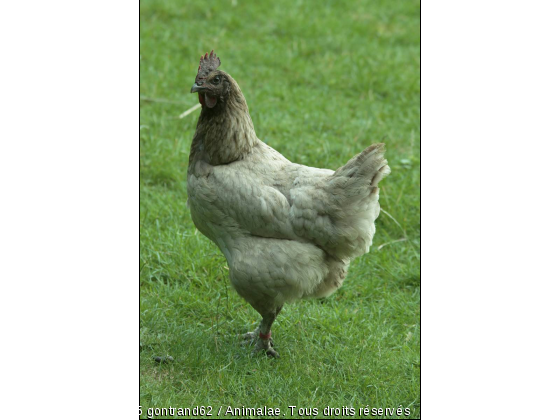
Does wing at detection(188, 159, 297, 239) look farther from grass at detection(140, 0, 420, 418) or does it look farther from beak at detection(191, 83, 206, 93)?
grass at detection(140, 0, 420, 418)

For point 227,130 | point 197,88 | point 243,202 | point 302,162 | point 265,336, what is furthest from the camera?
point 302,162

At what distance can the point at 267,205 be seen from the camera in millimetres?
3414


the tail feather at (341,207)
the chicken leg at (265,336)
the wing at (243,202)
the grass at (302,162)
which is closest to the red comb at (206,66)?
the wing at (243,202)

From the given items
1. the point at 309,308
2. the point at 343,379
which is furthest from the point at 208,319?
the point at 343,379

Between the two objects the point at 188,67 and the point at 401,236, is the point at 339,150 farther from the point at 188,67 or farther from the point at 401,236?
the point at 188,67

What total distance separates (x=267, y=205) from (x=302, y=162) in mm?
2280

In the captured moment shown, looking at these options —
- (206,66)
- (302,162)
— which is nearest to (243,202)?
(206,66)

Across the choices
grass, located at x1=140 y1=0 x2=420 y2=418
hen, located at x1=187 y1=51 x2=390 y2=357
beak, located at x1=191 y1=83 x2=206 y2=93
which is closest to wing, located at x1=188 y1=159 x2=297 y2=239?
hen, located at x1=187 y1=51 x2=390 y2=357

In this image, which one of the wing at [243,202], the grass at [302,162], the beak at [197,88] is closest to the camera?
the beak at [197,88]

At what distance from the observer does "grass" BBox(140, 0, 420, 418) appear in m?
3.67

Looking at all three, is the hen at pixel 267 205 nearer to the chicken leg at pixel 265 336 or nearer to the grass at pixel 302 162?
the chicken leg at pixel 265 336

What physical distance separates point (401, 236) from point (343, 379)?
171cm

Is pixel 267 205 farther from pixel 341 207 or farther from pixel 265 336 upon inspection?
pixel 265 336

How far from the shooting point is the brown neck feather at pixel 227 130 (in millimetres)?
3512
